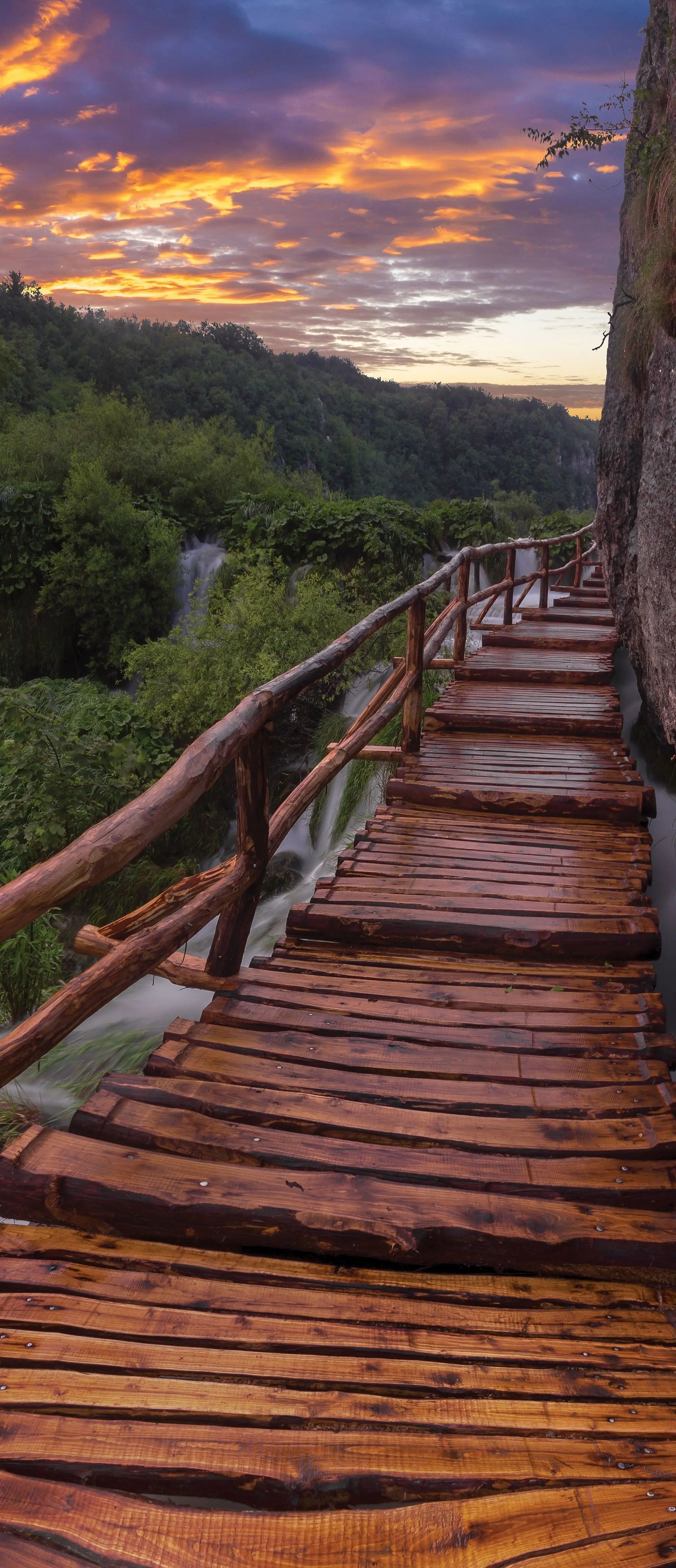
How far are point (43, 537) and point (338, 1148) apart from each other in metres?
14.7

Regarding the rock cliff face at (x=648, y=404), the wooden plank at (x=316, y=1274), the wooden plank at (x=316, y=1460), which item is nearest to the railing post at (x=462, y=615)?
the rock cliff face at (x=648, y=404)

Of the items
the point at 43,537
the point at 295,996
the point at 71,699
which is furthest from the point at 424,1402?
the point at 43,537

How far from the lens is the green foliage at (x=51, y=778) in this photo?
342 inches

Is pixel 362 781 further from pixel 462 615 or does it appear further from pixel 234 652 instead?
pixel 234 652

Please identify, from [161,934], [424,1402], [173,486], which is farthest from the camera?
Result: [173,486]

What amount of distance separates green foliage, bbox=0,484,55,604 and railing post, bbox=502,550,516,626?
7.66m

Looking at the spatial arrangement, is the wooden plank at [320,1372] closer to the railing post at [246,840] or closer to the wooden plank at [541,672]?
the railing post at [246,840]

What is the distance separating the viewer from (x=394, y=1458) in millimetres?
1398

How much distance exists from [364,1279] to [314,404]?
45379 millimetres

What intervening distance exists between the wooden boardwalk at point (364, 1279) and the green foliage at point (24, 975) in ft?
11.2

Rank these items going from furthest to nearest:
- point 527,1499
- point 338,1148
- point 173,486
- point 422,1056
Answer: point 173,486
point 422,1056
point 338,1148
point 527,1499

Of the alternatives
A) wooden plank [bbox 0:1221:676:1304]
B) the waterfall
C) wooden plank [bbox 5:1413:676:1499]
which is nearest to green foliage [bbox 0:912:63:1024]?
wooden plank [bbox 0:1221:676:1304]

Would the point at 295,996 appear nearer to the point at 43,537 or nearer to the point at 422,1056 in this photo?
the point at 422,1056

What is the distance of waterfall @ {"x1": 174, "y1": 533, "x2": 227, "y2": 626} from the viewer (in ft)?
49.1
